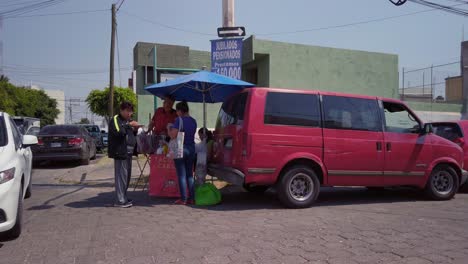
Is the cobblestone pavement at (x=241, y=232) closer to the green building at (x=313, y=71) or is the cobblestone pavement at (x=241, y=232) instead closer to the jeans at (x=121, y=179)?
the jeans at (x=121, y=179)

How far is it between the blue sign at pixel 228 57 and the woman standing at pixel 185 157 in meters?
3.08

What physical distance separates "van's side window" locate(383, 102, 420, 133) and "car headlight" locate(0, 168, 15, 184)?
19.6 ft

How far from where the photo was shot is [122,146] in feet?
22.5

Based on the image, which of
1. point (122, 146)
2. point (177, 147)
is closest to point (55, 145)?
point (122, 146)

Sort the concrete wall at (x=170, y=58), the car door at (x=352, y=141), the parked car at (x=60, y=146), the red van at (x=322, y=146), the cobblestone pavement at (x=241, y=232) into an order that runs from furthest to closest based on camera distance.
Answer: the concrete wall at (x=170, y=58)
the parked car at (x=60, y=146)
the car door at (x=352, y=141)
the red van at (x=322, y=146)
the cobblestone pavement at (x=241, y=232)

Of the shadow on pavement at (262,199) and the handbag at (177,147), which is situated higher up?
the handbag at (177,147)

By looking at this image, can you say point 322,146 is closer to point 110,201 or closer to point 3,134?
point 110,201

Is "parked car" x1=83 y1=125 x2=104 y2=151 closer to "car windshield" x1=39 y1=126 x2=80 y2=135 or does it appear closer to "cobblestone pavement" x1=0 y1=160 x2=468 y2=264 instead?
"car windshield" x1=39 y1=126 x2=80 y2=135

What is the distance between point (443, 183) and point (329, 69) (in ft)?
46.4

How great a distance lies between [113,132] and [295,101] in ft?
10.1

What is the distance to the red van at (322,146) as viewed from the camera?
6.64m

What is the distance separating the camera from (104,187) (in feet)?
31.2

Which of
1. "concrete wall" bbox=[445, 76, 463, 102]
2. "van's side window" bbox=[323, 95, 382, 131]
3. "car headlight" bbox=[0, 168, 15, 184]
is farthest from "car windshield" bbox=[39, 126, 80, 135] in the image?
"concrete wall" bbox=[445, 76, 463, 102]

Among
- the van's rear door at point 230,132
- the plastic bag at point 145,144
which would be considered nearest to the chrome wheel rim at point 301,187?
the van's rear door at point 230,132
